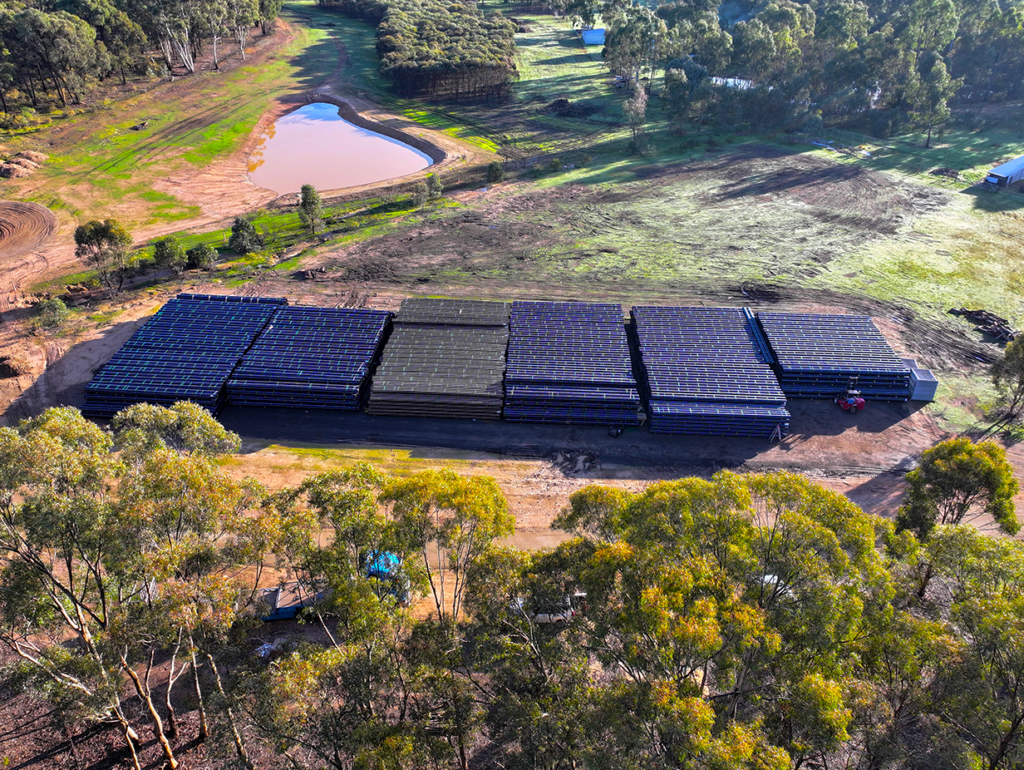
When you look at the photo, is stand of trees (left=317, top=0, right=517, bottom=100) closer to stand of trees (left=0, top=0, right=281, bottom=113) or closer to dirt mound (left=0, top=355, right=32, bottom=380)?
stand of trees (left=0, top=0, right=281, bottom=113)

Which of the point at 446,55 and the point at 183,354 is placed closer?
the point at 183,354

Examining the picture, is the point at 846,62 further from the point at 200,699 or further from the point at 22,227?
the point at 200,699

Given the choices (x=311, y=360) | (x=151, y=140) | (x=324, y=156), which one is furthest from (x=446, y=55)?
(x=311, y=360)

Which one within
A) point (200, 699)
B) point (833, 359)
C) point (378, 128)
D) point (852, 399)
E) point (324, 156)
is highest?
point (378, 128)

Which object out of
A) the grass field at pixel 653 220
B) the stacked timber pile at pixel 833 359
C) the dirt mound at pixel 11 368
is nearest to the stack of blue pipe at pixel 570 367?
the grass field at pixel 653 220

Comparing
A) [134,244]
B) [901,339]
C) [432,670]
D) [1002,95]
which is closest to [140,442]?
[432,670]

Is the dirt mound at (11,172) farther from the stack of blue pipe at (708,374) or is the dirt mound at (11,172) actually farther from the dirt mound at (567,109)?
the stack of blue pipe at (708,374)
